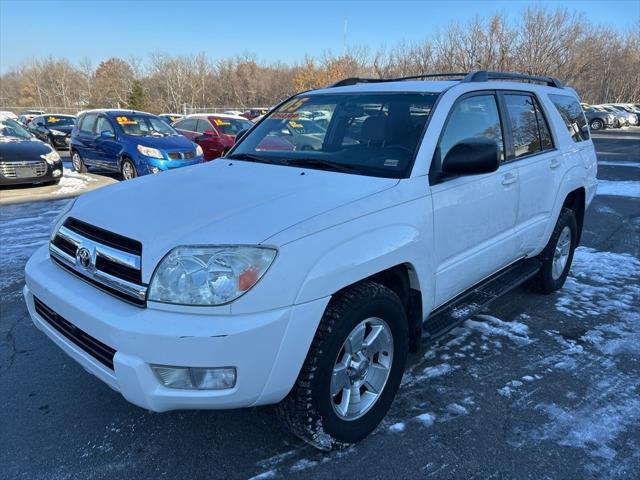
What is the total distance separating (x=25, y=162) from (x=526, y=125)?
9824mm

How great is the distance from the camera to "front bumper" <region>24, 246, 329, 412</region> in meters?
1.99

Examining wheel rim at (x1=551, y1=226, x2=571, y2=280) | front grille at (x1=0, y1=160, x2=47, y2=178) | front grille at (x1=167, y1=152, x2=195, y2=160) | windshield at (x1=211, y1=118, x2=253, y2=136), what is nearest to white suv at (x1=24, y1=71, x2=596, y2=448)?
wheel rim at (x1=551, y1=226, x2=571, y2=280)

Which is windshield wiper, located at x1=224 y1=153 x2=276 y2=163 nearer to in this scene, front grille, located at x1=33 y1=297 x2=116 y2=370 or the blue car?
front grille, located at x1=33 y1=297 x2=116 y2=370

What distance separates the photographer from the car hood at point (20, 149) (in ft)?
32.5

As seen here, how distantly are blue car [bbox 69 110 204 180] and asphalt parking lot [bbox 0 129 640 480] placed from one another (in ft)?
22.7

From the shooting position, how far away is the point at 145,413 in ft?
9.34

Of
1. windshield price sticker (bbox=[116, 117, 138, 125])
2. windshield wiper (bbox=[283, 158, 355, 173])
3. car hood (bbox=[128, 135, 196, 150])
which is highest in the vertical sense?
windshield price sticker (bbox=[116, 117, 138, 125])

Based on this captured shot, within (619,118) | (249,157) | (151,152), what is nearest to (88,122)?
(151,152)

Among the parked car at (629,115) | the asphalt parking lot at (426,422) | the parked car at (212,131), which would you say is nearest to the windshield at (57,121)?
the parked car at (212,131)

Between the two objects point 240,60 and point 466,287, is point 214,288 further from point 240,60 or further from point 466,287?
point 240,60

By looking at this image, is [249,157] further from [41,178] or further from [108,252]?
[41,178]

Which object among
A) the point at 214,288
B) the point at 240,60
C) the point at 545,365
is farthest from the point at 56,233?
the point at 240,60

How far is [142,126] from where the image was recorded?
11.6 m

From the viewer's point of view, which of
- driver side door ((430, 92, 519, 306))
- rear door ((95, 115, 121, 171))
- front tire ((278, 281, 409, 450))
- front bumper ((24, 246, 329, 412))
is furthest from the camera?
rear door ((95, 115, 121, 171))
